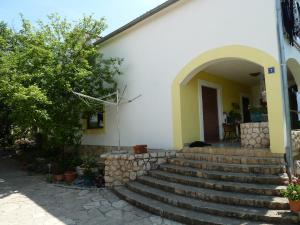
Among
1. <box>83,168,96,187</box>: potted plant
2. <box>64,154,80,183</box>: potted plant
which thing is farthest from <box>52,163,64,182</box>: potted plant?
<box>83,168,96,187</box>: potted plant

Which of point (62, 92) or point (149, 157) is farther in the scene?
point (62, 92)

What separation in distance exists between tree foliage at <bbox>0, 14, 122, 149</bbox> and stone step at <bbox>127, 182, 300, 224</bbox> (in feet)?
15.8

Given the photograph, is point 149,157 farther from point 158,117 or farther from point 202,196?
point 202,196

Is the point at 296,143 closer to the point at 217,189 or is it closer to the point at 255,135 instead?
the point at 255,135

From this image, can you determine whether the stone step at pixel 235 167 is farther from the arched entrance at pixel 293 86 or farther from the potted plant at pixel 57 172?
the potted plant at pixel 57 172

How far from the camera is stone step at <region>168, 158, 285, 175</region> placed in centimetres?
602

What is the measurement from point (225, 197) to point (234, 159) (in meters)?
1.59

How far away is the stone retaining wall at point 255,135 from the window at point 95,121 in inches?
254

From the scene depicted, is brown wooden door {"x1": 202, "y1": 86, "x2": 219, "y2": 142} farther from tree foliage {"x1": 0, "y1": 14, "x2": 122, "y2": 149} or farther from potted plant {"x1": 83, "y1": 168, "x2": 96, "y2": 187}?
potted plant {"x1": 83, "y1": 168, "x2": 96, "y2": 187}

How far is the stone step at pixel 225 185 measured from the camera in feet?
17.8

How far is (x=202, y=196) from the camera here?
19.2 feet

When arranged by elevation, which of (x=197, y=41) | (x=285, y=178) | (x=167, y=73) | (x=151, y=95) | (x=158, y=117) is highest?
(x=197, y=41)

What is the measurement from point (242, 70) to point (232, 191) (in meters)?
6.02

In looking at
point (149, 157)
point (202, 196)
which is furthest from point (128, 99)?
point (202, 196)
